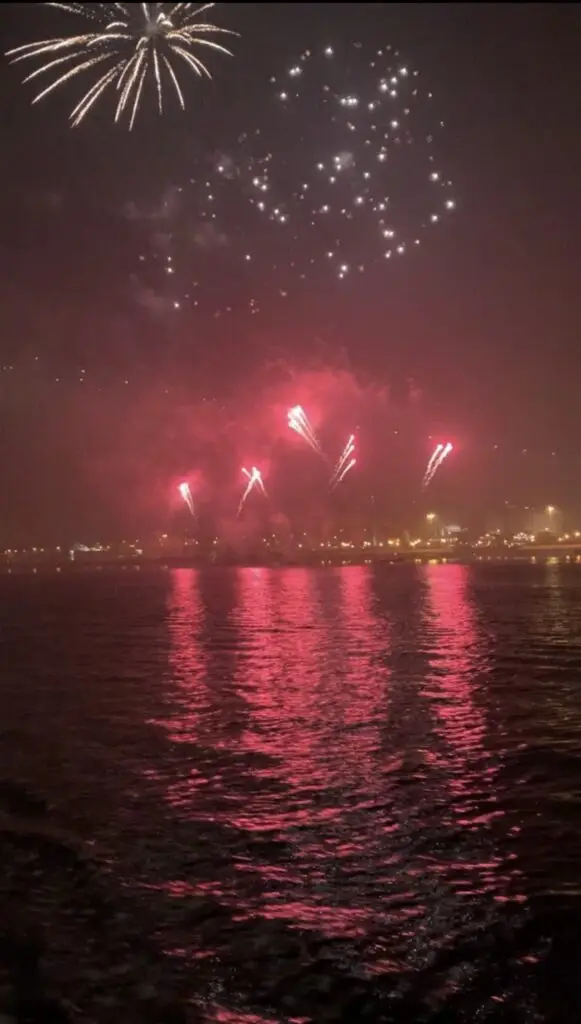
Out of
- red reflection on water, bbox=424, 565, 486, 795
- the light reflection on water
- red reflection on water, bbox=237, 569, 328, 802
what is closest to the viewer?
the light reflection on water

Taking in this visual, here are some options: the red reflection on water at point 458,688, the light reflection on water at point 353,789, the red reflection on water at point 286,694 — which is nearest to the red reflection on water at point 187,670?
the light reflection on water at point 353,789

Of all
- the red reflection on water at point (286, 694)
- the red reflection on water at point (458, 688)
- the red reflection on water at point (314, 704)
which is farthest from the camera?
the red reflection on water at point (458, 688)

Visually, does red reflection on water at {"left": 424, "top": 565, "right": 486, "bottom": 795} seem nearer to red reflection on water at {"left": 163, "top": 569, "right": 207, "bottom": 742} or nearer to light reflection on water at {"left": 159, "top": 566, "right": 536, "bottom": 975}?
light reflection on water at {"left": 159, "top": 566, "right": 536, "bottom": 975}

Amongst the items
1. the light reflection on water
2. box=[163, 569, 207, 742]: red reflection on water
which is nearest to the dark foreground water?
the light reflection on water

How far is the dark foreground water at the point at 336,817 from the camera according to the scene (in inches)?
278

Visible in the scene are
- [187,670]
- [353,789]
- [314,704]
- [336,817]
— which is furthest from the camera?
[187,670]

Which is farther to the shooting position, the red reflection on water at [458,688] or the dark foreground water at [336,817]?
the red reflection on water at [458,688]

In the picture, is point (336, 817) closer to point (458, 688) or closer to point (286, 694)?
point (286, 694)

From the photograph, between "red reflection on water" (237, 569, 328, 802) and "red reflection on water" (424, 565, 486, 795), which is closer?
"red reflection on water" (237, 569, 328, 802)

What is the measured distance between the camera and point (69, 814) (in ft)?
39.3

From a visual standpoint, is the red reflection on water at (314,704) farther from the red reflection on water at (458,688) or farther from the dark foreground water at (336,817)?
the red reflection on water at (458,688)

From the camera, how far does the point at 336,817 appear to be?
37.7 ft

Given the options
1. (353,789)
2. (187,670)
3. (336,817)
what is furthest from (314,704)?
(336,817)

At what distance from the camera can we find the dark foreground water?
7.06 m
